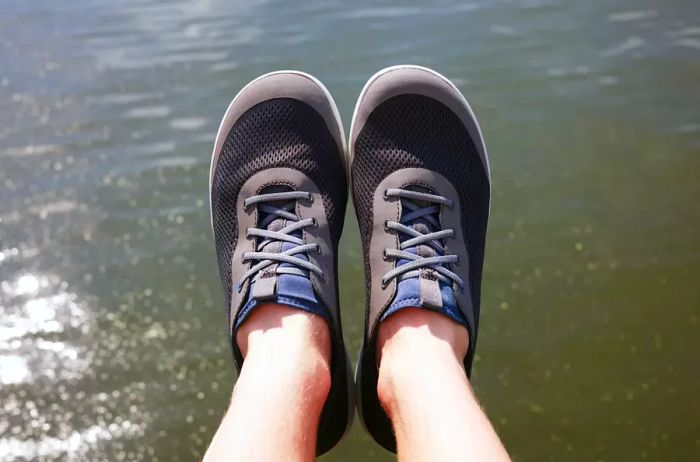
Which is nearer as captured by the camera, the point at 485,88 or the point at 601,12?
the point at 485,88

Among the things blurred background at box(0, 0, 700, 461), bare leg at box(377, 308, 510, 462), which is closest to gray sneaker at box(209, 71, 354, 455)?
bare leg at box(377, 308, 510, 462)

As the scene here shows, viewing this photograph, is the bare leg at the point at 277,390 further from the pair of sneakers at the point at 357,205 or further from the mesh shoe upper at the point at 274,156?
the mesh shoe upper at the point at 274,156

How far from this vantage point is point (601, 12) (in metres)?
2.21

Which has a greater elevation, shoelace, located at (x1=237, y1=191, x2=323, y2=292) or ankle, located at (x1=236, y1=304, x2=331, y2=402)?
shoelace, located at (x1=237, y1=191, x2=323, y2=292)

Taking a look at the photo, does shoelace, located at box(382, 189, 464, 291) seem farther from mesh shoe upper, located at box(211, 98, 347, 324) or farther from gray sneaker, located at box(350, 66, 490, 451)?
mesh shoe upper, located at box(211, 98, 347, 324)

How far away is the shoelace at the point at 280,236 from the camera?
108 centimetres

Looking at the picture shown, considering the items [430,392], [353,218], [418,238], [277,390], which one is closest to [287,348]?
[277,390]

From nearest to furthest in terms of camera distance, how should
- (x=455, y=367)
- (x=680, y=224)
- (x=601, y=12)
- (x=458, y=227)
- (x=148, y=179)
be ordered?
(x=455, y=367), (x=458, y=227), (x=680, y=224), (x=148, y=179), (x=601, y=12)

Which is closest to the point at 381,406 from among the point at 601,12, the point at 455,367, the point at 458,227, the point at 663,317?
the point at 455,367

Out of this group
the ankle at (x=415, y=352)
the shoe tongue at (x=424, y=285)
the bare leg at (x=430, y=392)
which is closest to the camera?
the bare leg at (x=430, y=392)

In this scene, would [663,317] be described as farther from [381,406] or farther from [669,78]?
[669,78]

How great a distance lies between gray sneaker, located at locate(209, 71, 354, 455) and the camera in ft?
3.38

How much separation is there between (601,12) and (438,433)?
190cm

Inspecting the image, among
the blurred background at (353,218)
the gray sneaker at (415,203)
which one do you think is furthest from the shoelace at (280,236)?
the blurred background at (353,218)
